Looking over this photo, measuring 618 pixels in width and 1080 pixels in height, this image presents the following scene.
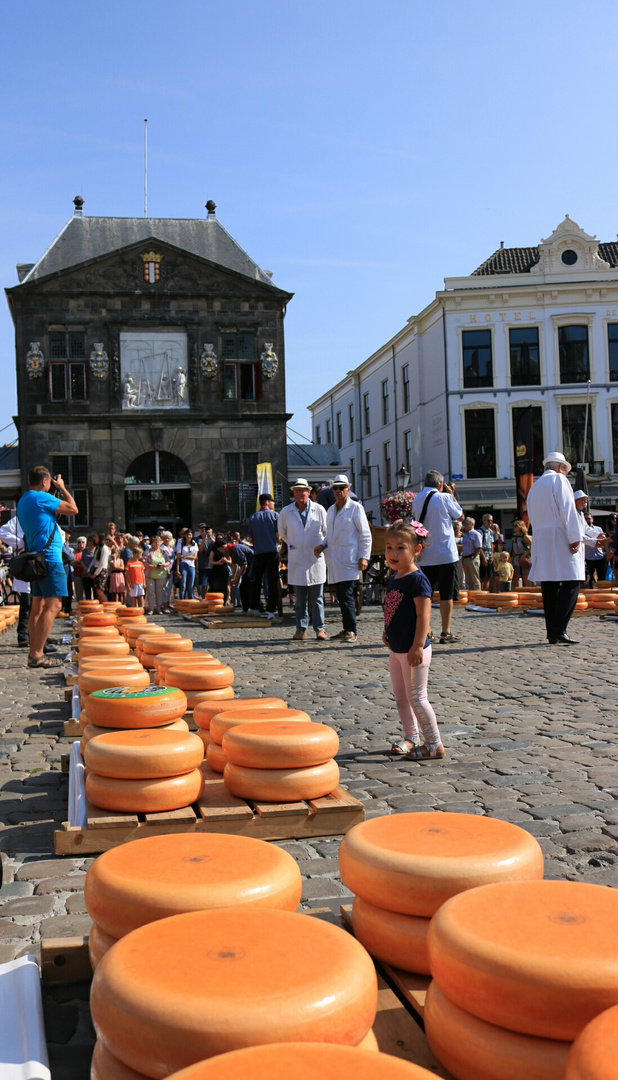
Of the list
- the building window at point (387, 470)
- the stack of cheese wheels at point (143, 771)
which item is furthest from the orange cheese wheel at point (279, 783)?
the building window at point (387, 470)

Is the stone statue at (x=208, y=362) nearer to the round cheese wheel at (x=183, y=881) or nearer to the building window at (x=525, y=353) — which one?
the building window at (x=525, y=353)

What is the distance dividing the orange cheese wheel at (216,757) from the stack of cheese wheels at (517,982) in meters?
2.56

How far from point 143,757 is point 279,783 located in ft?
1.91

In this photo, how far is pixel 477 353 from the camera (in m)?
41.4

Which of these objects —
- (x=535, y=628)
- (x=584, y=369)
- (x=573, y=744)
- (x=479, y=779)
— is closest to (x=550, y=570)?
(x=535, y=628)

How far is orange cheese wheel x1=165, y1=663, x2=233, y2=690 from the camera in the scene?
5602 millimetres

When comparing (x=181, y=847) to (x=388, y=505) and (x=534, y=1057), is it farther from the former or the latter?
(x=388, y=505)

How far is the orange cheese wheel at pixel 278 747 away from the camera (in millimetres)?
3830

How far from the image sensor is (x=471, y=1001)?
5.33 feet

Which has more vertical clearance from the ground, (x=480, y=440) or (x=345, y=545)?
(x=480, y=440)

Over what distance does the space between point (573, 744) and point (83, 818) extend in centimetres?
304

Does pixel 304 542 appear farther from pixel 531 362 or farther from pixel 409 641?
pixel 531 362

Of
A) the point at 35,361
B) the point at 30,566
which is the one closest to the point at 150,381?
the point at 35,361

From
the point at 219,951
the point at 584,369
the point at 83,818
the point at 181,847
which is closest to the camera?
the point at 219,951
